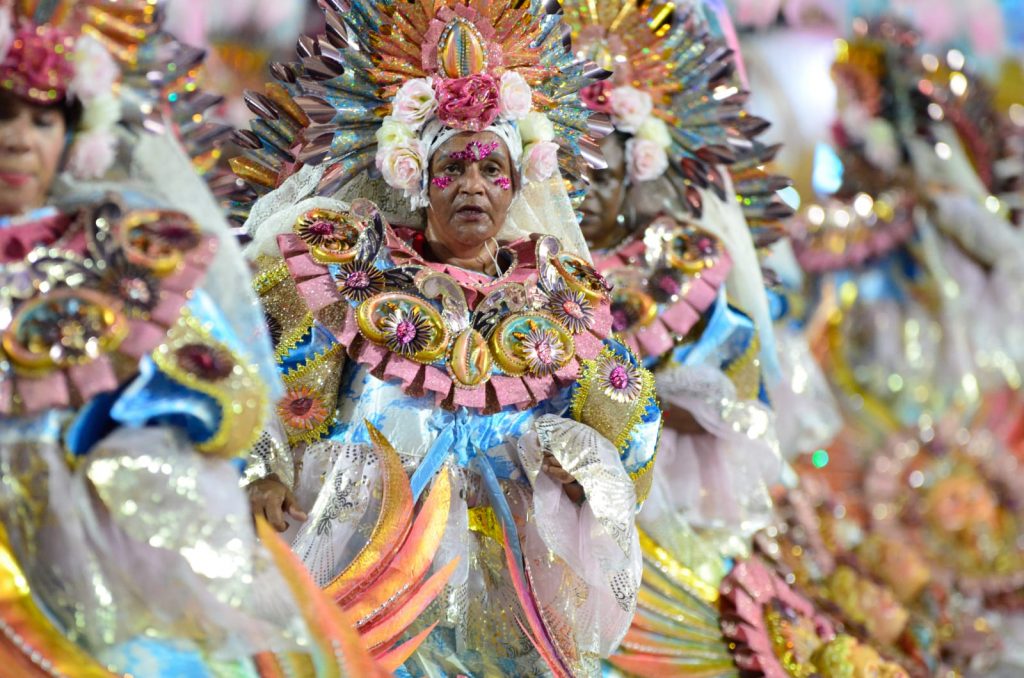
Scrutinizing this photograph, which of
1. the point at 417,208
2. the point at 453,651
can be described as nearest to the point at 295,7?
the point at 417,208

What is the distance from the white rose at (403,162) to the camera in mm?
2967

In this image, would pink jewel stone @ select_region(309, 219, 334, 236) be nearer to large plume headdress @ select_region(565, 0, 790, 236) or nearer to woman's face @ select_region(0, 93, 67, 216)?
woman's face @ select_region(0, 93, 67, 216)

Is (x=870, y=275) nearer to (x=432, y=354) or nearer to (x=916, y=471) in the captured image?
(x=916, y=471)

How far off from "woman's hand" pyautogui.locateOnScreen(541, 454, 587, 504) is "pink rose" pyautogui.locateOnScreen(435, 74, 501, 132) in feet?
2.14

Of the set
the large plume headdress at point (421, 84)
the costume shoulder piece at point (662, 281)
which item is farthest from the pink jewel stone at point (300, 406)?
the costume shoulder piece at point (662, 281)

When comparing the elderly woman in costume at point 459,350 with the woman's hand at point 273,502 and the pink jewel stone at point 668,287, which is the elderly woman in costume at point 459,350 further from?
the pink jewel stone at point 668,287

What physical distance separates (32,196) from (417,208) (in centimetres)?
103

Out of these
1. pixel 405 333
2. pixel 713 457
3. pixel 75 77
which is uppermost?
pixel 75 77

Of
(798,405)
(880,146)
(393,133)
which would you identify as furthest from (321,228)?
(880,146)

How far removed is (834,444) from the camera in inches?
231

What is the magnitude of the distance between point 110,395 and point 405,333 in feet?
2.53

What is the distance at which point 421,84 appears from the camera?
298cm

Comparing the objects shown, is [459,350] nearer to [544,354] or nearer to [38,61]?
[544,354]

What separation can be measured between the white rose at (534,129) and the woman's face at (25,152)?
3.64 feet
